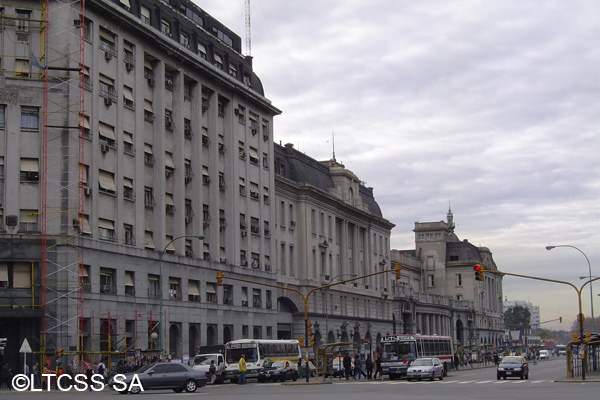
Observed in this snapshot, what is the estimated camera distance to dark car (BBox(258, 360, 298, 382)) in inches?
2121

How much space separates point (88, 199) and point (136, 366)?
31.6ft

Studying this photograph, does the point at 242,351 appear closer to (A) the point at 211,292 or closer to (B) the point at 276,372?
(B) the point at 276,372

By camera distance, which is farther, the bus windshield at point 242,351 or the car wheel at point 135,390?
the bus windshield at point 242,351

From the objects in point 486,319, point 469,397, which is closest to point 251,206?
point 469,397

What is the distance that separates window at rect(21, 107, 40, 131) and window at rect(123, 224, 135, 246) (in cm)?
840

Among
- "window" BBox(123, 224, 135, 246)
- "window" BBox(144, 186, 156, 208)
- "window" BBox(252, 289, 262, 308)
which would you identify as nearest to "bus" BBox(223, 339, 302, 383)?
"window" BBox(123, 224, 135, 246)

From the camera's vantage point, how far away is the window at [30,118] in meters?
48.7

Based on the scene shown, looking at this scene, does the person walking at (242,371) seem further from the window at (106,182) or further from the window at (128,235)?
the window at (106,182)

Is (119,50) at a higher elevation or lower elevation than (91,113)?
higher

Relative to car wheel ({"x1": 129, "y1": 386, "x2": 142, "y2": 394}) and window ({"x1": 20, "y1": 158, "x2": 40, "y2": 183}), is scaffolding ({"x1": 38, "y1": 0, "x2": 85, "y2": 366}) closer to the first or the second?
window ({"x1": 20, "y1": 158, "x2": 40, "y2": 183})

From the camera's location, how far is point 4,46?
48.8 metres

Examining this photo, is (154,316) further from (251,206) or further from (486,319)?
(486,319)

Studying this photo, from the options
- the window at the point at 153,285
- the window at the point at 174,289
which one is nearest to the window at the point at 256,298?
the window at the point at 174,289

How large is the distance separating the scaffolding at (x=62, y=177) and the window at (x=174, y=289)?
1074cm
